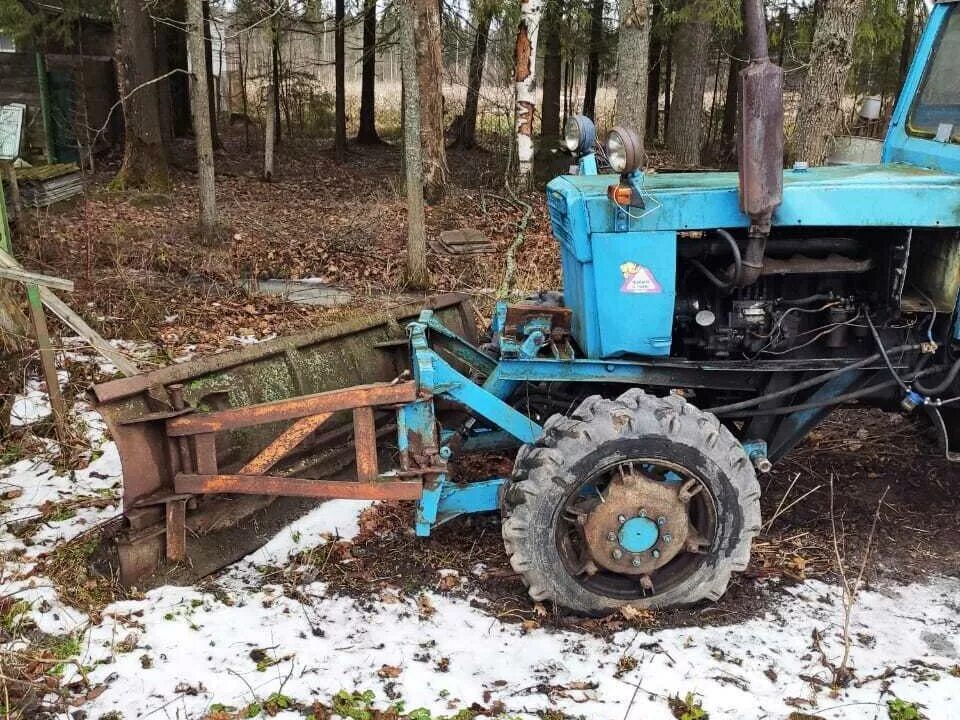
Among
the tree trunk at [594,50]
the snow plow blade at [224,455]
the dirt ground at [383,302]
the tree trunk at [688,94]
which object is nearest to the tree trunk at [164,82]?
the dirt ground at [383,302]

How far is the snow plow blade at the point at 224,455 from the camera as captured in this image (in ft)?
12.2

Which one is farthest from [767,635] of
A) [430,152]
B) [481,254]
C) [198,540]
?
[430,152]

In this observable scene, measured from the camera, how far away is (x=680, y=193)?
12.0 feet

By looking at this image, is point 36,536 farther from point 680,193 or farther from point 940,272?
point 940,272

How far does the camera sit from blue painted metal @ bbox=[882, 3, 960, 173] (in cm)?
422

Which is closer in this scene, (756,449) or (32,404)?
(756,449)

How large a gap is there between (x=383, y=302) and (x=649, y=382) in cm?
457

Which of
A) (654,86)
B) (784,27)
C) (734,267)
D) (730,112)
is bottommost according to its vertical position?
(734,267)

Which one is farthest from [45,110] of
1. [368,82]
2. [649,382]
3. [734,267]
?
[734,267]

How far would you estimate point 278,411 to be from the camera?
374cm

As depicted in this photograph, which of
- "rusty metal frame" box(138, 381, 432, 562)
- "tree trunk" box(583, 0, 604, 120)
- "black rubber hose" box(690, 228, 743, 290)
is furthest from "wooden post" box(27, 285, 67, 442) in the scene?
"tree trunk" box(583, 0, 604, 120)

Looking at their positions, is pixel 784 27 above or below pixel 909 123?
above

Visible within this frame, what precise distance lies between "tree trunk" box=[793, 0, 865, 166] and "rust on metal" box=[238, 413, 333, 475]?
7.14 m

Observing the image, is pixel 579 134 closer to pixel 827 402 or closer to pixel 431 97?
pixel 827 402
